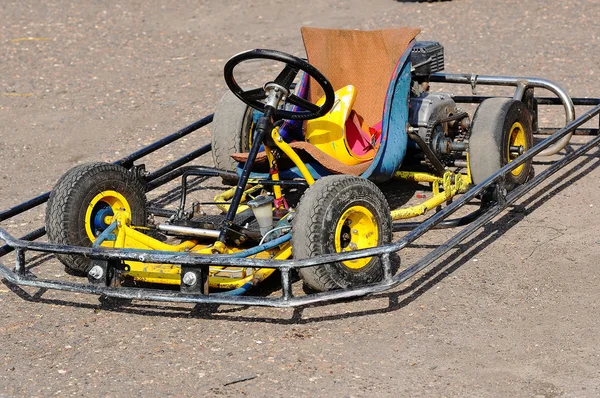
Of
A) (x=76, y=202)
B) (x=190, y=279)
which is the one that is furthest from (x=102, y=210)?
(x=190, y=279)

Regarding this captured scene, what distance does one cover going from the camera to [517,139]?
7.27 metres

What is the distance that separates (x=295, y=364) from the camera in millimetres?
5078

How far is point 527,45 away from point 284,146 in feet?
18.1

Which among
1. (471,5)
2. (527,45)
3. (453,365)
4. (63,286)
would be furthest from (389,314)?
(471,5)

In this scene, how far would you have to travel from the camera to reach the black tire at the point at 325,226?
5457 mm

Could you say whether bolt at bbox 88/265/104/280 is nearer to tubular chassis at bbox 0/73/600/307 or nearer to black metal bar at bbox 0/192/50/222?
tubular chassis at bbox 0/73/600/307

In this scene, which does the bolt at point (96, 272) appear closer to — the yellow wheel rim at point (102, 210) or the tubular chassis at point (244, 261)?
the tubular chassis at point (244, 261)

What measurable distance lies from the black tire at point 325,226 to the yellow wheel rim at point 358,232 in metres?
0.05

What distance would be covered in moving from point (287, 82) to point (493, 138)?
1.48 meters

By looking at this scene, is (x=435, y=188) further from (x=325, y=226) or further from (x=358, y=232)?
(x=325, y=226)

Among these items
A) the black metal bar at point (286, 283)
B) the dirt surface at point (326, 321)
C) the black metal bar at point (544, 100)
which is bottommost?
the dirt surface at point (326, 321)

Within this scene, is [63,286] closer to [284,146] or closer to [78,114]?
[284,146]

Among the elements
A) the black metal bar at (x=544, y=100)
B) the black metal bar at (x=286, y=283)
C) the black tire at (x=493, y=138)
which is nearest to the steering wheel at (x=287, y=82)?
the black tire at (x=493, y=138)

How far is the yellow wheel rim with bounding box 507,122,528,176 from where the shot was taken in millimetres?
7143
